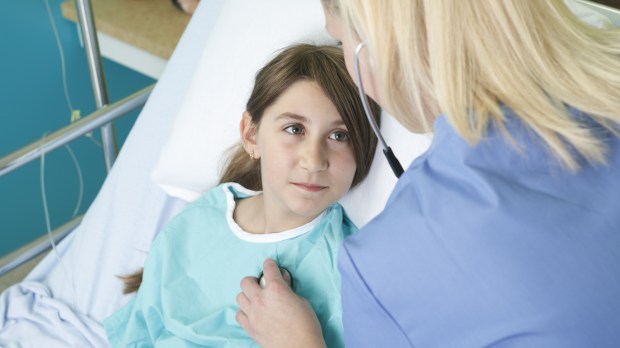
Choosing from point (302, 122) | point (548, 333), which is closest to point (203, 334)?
point (302, 122)

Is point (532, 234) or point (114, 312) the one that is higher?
point (532, 234)

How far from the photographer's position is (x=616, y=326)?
802 millimetres

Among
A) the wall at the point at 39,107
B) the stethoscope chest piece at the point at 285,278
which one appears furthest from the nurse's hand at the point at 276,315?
the wall at the point at 39,107

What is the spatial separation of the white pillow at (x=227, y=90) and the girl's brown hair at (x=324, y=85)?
68mm

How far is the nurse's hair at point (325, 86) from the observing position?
1224 millimetres

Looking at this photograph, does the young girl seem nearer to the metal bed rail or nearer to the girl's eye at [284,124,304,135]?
the girl's eye at [284,124,304,135]

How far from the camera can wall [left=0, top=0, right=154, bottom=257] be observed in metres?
2.38

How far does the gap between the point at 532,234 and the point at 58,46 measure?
2.01 metres

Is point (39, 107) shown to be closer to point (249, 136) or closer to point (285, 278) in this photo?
point (249, 136)

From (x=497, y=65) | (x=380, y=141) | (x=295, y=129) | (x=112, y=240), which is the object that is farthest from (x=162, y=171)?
(x=497, y=65)

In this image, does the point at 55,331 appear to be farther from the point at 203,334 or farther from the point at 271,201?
the point at 271,201

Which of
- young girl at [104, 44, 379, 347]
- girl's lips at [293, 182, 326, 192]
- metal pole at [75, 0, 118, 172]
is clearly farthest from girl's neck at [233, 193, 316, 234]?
metal pole at [75, 0, 118, 172]

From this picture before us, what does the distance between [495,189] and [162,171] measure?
2.91 feet

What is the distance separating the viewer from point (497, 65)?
86 cm
